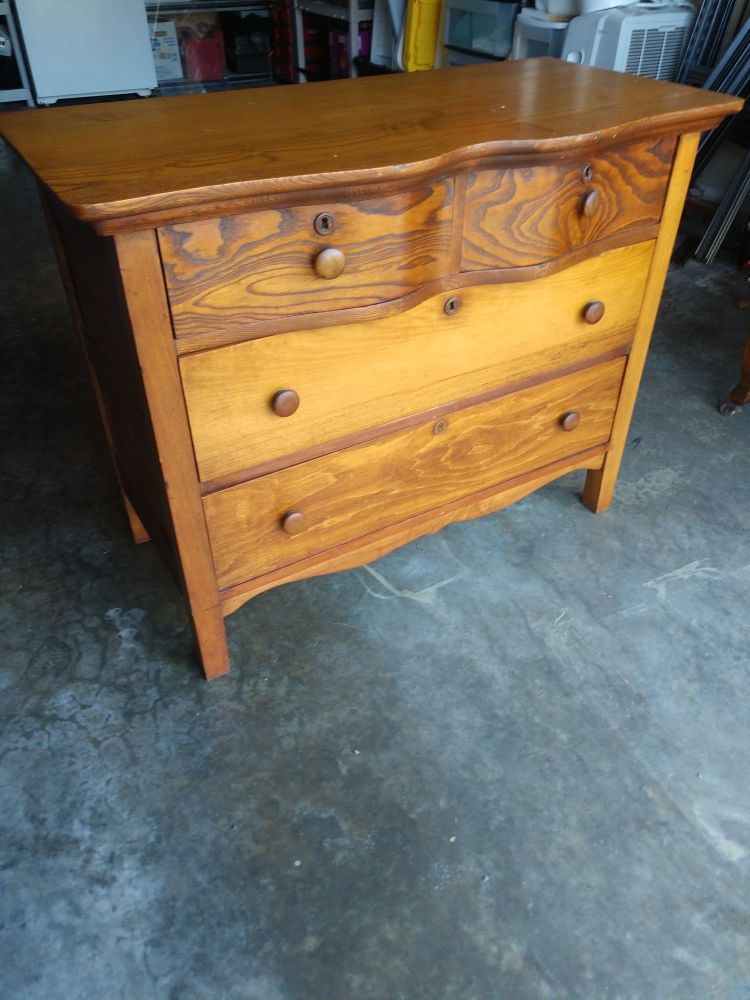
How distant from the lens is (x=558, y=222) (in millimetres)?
1322

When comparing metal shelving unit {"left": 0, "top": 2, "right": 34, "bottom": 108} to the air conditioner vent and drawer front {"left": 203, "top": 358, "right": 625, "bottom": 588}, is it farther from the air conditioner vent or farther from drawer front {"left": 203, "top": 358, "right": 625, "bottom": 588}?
drawer front {"left": 203, "top": 358, "right": 625, "bottom": 588}

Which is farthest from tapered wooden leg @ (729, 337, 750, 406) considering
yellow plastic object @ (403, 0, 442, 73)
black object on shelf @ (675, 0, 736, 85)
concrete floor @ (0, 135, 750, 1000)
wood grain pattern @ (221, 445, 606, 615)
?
yellow plastic object @ (403, 0, 442, 73)

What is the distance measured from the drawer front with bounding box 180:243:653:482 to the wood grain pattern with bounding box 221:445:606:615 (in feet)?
0.80

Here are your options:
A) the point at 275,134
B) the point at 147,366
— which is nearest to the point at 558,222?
the point at 275,134

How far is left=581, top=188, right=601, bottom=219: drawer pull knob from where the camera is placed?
1.33m

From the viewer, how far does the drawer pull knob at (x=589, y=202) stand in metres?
1.33

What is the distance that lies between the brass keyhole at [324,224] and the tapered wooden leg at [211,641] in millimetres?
677

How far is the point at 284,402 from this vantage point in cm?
123

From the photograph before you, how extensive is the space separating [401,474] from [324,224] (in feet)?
1.70

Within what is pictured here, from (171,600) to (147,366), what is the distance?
2.36ft

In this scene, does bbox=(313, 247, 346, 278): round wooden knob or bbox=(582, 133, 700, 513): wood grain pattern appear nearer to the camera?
bbox=(313, 247, 346, 278): round wooden knob

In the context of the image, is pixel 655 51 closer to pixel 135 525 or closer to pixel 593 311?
pixel 593 311

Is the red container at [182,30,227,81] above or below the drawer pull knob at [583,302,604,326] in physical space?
below

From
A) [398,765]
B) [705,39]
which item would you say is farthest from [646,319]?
[705,39]
